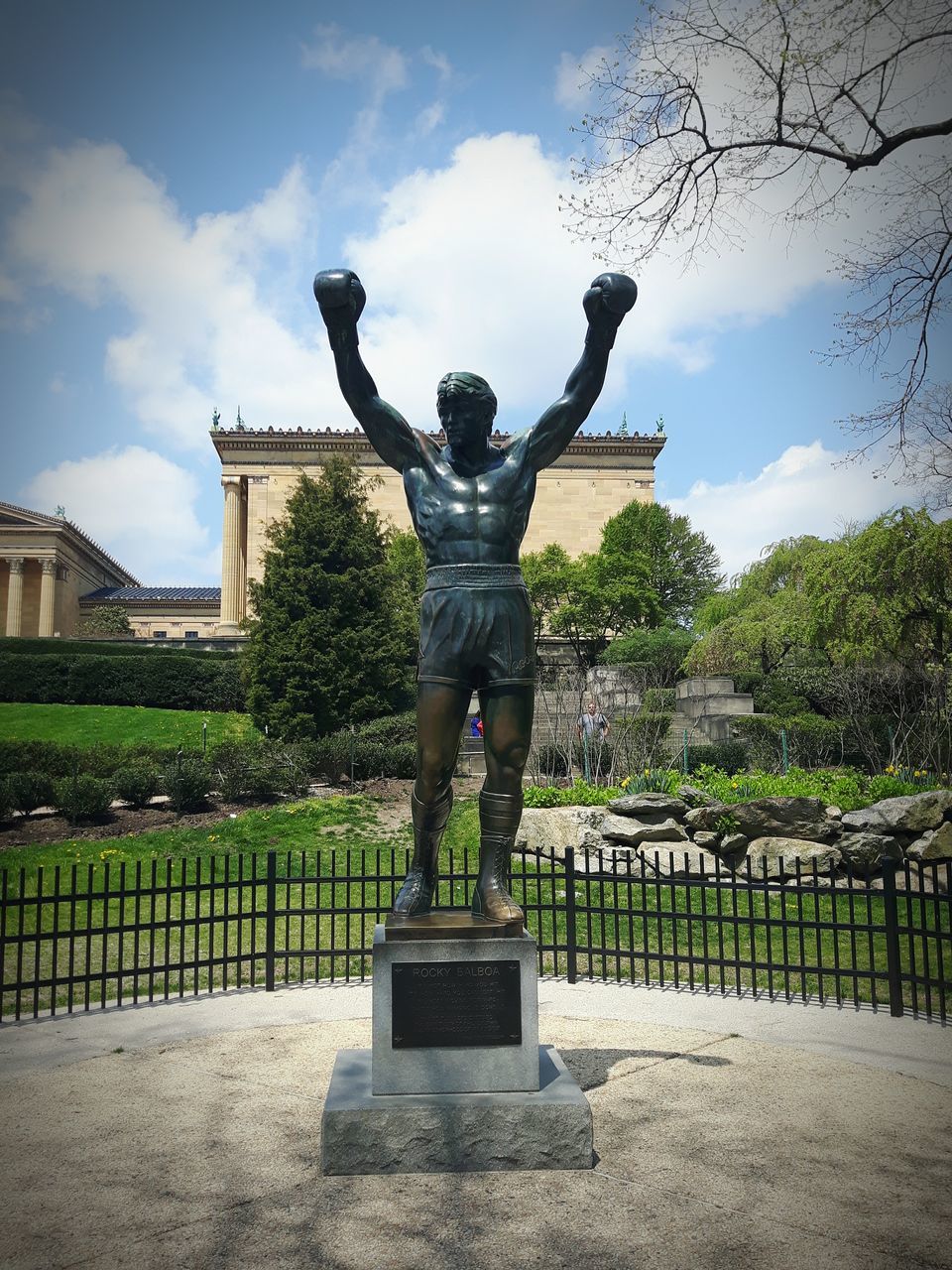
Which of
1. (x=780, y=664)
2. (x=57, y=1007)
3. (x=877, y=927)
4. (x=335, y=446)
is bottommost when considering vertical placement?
(x=57, y=1007)

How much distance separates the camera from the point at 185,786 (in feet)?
50.2

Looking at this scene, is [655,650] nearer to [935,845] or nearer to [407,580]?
[407,580]

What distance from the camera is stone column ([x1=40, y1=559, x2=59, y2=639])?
55.8 metres

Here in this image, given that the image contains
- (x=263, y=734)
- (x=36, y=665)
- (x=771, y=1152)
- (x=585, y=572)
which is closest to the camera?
(x=771, y=1152)

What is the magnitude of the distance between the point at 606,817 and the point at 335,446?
137ft

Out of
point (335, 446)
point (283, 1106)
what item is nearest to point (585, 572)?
point (335, 446)

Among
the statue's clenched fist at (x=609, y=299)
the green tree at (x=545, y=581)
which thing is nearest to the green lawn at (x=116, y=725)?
the green tree at (x=545, y=581)

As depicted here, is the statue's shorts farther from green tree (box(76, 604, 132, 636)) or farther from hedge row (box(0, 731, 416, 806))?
green tree (box(76, 604, 132, 636))

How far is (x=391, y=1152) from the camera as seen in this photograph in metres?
4.20

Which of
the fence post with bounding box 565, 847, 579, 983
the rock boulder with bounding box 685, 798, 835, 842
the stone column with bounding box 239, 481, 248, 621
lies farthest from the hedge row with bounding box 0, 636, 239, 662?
the fence post with bounding box 565, 847, 579, 983

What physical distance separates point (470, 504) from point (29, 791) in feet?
41.5

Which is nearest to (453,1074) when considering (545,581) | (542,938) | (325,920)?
(542,938)

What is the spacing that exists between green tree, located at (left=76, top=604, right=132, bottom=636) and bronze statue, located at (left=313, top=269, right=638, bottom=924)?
53.0 metres

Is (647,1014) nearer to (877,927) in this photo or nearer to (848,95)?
(877,927)
